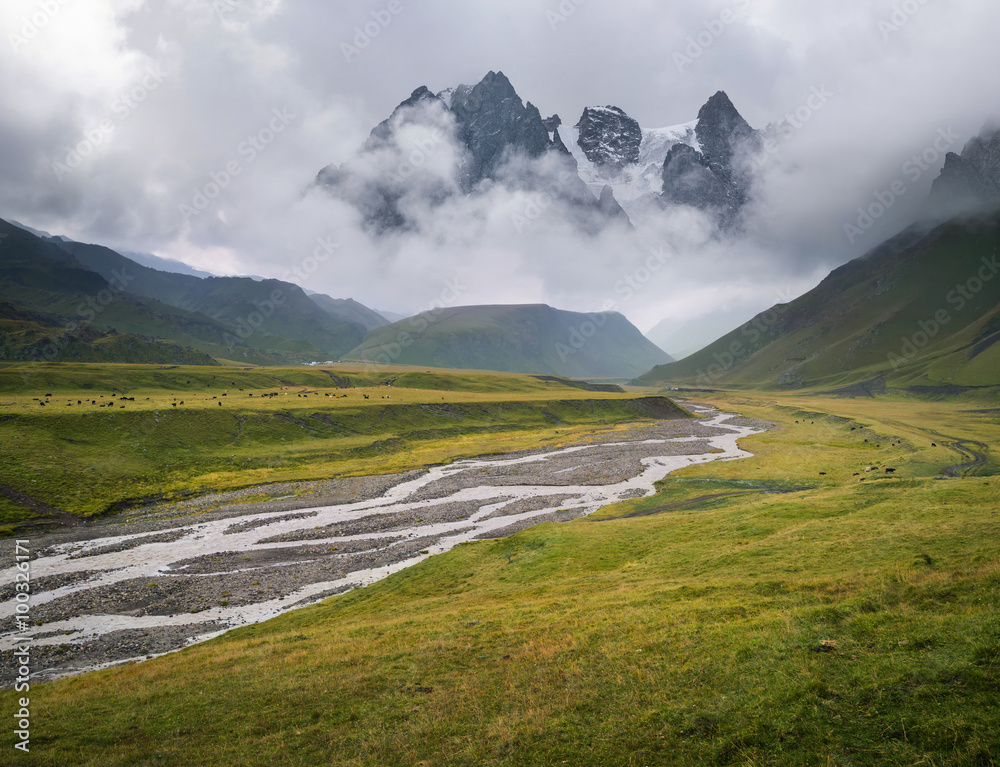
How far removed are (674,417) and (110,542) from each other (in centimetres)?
16963

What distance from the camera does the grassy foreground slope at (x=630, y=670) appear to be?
557 inches

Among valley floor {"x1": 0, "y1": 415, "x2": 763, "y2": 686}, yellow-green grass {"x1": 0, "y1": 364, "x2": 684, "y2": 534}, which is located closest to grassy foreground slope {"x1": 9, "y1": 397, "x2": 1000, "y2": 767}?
valley floor {"x1": 0, "y1": 415, "x2": 763, "y2": 686}

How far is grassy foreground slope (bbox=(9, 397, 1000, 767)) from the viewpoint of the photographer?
14148 millimetres

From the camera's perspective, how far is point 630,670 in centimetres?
2006

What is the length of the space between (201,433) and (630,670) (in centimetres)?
10512

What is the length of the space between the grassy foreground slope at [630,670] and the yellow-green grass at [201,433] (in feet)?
182

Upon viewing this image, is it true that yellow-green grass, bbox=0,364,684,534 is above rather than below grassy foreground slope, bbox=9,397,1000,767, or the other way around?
above

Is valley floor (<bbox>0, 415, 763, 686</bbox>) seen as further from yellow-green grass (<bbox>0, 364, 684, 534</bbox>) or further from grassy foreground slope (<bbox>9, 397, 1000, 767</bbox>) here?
yellow-green grass (<bbox>0, 364, 684, 534</bbox>)

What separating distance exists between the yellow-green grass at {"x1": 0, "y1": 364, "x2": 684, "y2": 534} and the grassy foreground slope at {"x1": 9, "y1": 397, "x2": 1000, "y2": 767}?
55.3m
